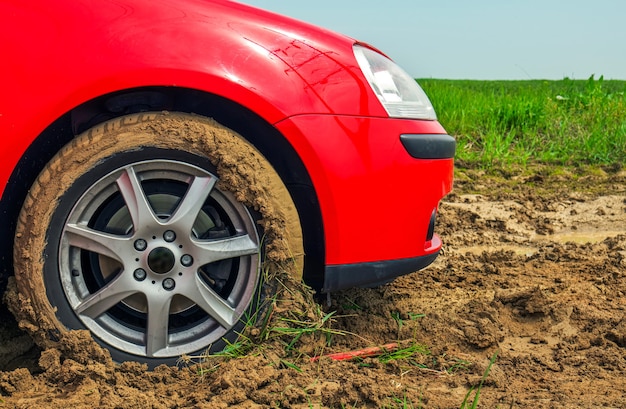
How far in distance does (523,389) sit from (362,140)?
3.68 feet

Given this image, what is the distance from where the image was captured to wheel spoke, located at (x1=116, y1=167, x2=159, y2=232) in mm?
2525

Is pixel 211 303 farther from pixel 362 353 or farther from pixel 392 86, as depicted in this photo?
pixel 392 86

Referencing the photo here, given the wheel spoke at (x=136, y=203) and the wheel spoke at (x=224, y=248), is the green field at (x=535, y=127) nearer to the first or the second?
the wheel spoke at (x=224, y=248)

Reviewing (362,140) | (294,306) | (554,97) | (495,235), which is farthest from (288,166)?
(554,97)

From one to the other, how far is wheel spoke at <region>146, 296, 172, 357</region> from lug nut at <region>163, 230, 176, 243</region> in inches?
8.5

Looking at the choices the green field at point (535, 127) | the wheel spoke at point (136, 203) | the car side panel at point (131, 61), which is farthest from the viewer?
the green field at point (535, 127)

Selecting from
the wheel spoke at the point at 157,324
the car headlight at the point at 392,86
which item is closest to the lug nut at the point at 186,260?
the wheel spoke at the point at 157,324

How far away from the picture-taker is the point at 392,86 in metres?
2.83

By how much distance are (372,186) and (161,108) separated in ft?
2.78

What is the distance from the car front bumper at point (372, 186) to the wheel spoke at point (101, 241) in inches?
28.1

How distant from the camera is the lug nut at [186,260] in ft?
8.45

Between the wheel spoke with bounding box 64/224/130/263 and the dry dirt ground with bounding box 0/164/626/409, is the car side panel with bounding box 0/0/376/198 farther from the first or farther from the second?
the dry dirt ground with bounding box 0/164/626/409

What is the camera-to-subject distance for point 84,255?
105 inches

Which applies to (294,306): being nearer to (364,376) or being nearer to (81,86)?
(364,376)
